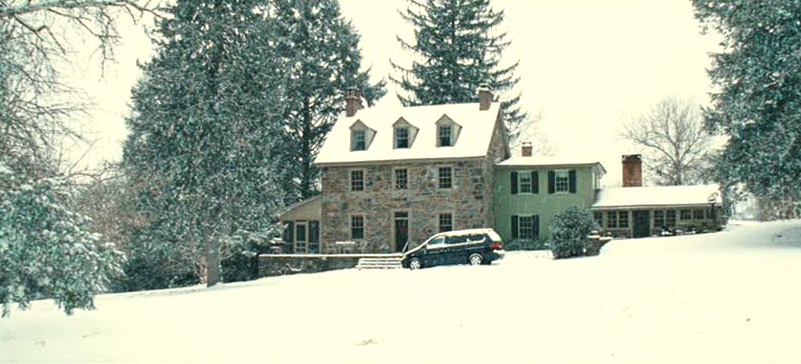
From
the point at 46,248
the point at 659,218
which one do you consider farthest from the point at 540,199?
the point at 46,248

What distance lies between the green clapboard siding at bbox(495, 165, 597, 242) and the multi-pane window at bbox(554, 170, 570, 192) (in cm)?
25

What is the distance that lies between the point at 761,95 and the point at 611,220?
13083 millimetres

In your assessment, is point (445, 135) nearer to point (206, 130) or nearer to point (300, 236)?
point (300, 236)

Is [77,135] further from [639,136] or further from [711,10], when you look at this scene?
[639,136]

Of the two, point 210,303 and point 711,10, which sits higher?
point 711,10

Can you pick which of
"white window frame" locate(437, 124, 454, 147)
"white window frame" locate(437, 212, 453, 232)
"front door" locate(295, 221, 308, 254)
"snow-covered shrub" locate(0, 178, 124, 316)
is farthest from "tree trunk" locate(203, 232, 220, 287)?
"snow-covered shrub" locate(0, 178, 124, 316)

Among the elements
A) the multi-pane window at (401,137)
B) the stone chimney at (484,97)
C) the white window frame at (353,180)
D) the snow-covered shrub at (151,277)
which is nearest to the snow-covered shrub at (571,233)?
the multi-pane window at (401,137)

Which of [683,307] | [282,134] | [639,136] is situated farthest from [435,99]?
[683,307]

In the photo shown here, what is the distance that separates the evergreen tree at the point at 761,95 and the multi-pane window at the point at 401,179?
47.8ft

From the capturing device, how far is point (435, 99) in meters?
48.8

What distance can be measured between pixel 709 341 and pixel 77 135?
10.1m

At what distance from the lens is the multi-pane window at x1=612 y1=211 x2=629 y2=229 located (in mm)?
36688

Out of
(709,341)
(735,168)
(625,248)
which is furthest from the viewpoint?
(625,248)

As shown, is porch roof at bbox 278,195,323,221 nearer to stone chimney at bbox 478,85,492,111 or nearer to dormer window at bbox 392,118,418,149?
dormer window at bbox 392,118,418,149
